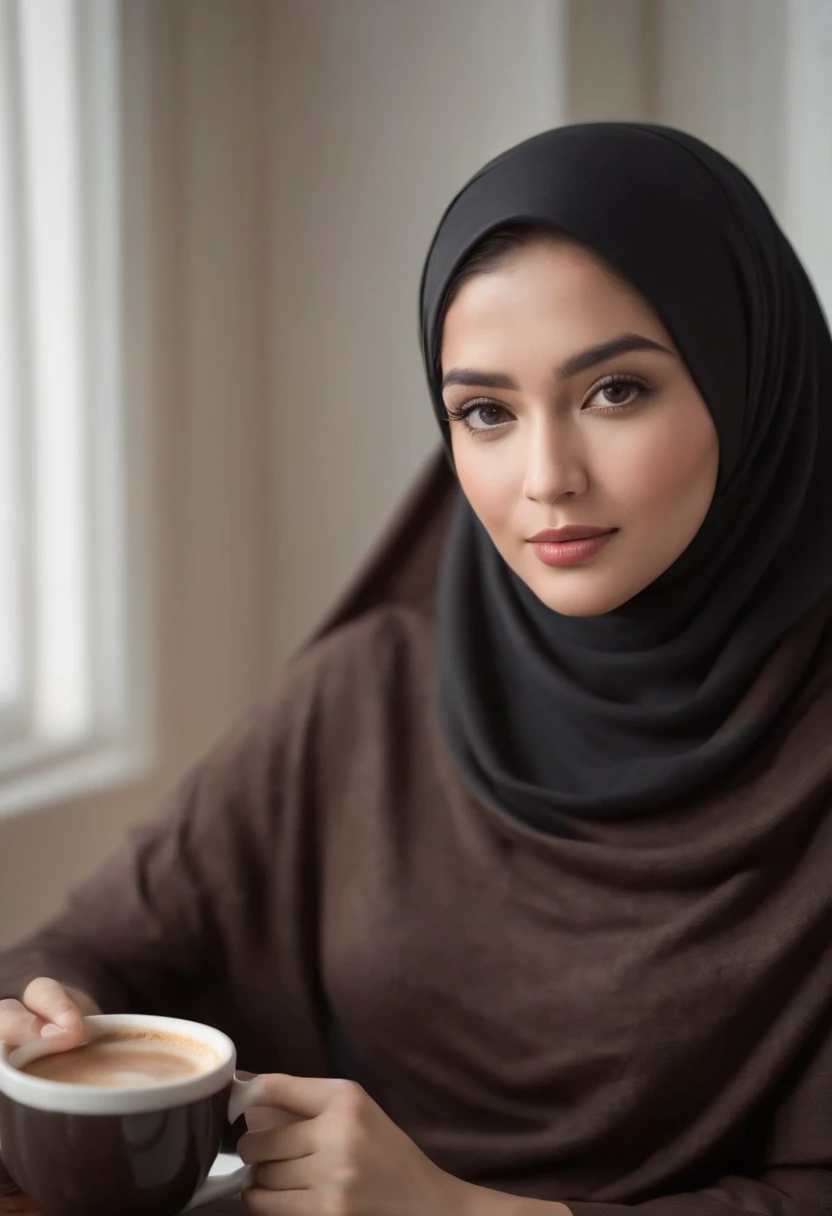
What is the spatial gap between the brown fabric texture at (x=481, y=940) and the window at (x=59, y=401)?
373 millimetres

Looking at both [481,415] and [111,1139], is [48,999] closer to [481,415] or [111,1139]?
[111,1139]

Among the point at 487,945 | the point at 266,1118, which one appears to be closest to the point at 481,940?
the point at 487,945

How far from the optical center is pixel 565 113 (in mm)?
1531

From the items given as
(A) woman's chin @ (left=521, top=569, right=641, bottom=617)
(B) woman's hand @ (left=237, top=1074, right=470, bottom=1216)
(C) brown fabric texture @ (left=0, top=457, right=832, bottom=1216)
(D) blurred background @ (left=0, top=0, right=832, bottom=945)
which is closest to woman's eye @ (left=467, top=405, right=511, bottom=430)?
(A) woman's chin @ (left=521, top=569, right=641, bottom=617)

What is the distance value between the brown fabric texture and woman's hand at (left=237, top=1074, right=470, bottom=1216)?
0.12 m

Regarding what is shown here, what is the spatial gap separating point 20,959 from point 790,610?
2.10ft

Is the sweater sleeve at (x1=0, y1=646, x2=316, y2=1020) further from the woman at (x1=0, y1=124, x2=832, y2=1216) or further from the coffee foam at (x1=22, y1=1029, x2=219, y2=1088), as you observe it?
the coffee foam at (x1=22, y1=1029, x2=219, y2=1088)

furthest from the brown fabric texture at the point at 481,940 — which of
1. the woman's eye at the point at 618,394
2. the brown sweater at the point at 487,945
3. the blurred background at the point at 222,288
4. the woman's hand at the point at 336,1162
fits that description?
the blurred background at the point at 222,288

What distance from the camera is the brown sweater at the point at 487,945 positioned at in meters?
0.95

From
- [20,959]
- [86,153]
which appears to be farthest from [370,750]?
[86,153]

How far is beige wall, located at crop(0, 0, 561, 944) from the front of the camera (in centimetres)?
158

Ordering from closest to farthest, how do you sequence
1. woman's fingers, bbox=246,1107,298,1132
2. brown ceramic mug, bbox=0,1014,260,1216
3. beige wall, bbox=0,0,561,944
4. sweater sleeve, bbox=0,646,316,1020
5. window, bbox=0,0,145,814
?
brown ceramic mug, bbox=0,1014,260,1216, woman's fingers, bbox=246,1107,298,1132, sweater sleeve, bbox=0,646,316,1020, window, bbox=0,0,145,814, beige wall, bbox=0,0,561,944

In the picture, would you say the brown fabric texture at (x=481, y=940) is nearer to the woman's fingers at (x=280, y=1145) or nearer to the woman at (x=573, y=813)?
the woman at (x=573, y=813)

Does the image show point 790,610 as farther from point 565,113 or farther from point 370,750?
point 565,113
